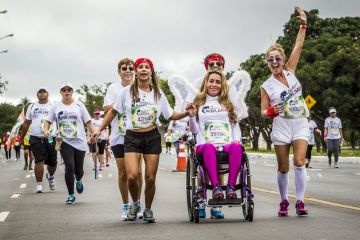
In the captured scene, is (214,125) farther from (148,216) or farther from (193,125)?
(148,216)

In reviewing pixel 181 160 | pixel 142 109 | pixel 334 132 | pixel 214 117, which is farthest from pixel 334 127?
pixel 142 109

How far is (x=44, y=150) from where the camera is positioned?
16.3 meters

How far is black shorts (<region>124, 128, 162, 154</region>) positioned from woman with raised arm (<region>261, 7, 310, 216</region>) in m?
1.41

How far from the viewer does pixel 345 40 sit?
51625 millimetres

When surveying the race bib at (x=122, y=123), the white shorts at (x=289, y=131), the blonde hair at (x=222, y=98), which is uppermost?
the blonde hair at (x=222, y=98)

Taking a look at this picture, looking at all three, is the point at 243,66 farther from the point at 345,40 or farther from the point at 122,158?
the point at 122,158

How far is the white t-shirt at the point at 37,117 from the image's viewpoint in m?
16.4

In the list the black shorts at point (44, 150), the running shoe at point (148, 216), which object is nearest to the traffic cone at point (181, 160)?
the black shorts at point (44, 150)

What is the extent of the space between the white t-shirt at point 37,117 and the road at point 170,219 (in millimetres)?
1242

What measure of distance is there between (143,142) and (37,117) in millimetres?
7160

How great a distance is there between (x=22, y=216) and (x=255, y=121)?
194ft

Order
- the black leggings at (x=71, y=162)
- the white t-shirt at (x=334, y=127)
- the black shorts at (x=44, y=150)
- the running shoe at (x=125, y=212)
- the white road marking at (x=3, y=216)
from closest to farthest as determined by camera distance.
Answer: the running shoe at (x=125, y=212), the white road marking at (x=3, y=216), the black leggings at (x=71, y=162), the black shorts at (x=44, y=150), the white t-shirt at (x=334, y=127)

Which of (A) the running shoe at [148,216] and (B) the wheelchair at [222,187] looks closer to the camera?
(B) the wheelchair at [222,187]

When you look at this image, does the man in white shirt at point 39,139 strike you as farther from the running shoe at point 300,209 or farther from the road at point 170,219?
the running shoe at point 300,209
